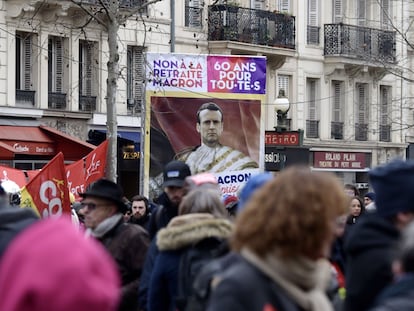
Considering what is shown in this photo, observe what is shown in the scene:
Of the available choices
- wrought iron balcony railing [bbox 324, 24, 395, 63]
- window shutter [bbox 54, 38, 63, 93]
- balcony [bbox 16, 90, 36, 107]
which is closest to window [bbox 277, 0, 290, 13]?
wrought iron balcony railing [bbox 324, 24, 395, 63]

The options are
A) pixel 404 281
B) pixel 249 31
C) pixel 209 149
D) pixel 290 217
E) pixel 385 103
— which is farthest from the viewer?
pixel 385 103

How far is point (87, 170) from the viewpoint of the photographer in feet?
55.9

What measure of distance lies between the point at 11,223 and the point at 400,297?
2066 mm

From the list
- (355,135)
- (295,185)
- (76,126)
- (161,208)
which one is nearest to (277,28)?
(355,135)

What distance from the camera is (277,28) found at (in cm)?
3728

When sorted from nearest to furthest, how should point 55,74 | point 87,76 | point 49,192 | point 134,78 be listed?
1. point 49,192
2. point 55,74
3. point 87,76
4. point 134,78

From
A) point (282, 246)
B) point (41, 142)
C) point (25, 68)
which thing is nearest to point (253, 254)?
point (282, 246)

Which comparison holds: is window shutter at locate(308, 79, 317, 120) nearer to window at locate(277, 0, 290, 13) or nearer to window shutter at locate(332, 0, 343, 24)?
window shutter at locate(332, 0, 343, 24)

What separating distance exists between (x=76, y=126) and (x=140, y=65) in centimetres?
326

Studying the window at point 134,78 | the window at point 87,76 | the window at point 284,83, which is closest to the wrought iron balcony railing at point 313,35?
the window at point 284,83

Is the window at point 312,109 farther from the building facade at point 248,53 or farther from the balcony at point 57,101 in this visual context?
the balcony at point 57,101

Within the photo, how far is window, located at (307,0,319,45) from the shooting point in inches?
1567

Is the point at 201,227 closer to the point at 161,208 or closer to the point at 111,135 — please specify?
the point at 161,208

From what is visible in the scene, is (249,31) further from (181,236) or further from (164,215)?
(181,236)
